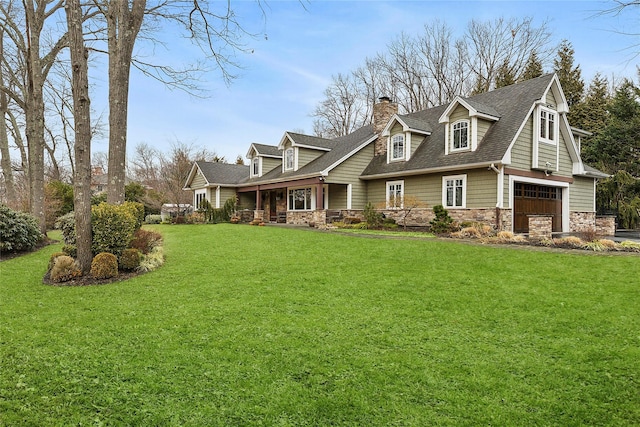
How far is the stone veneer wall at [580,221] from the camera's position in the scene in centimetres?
1764

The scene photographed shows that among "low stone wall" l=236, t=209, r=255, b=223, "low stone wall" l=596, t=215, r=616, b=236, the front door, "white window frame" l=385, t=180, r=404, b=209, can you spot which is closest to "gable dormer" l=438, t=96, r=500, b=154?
"white window frame" l=385, t=180, r=404, b=209

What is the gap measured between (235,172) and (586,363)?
91.4 ft

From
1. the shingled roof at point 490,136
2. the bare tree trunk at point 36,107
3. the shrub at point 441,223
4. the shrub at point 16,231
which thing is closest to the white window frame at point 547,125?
the shingled roof at point 490,136

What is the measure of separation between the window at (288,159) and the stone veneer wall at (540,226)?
46.3ft

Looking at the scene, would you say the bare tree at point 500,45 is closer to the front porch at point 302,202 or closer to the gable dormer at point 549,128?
the gable dormer at point 549,128

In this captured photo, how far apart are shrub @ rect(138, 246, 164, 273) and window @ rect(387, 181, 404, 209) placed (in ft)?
38.3

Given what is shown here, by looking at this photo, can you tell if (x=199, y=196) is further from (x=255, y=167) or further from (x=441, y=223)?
(x=441, y=223)

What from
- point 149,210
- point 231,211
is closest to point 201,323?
point 231,211

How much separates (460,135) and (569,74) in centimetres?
1920

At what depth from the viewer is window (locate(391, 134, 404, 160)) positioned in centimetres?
1881

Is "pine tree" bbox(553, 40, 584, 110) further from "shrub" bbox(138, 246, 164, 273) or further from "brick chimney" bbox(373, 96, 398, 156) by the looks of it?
"shrub" bbox(138, 246, 164, 273)

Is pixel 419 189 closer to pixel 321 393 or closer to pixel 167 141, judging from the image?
pixel 321 393

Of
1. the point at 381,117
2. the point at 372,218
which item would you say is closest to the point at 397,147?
the point at 381,117

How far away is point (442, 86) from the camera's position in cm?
3247
